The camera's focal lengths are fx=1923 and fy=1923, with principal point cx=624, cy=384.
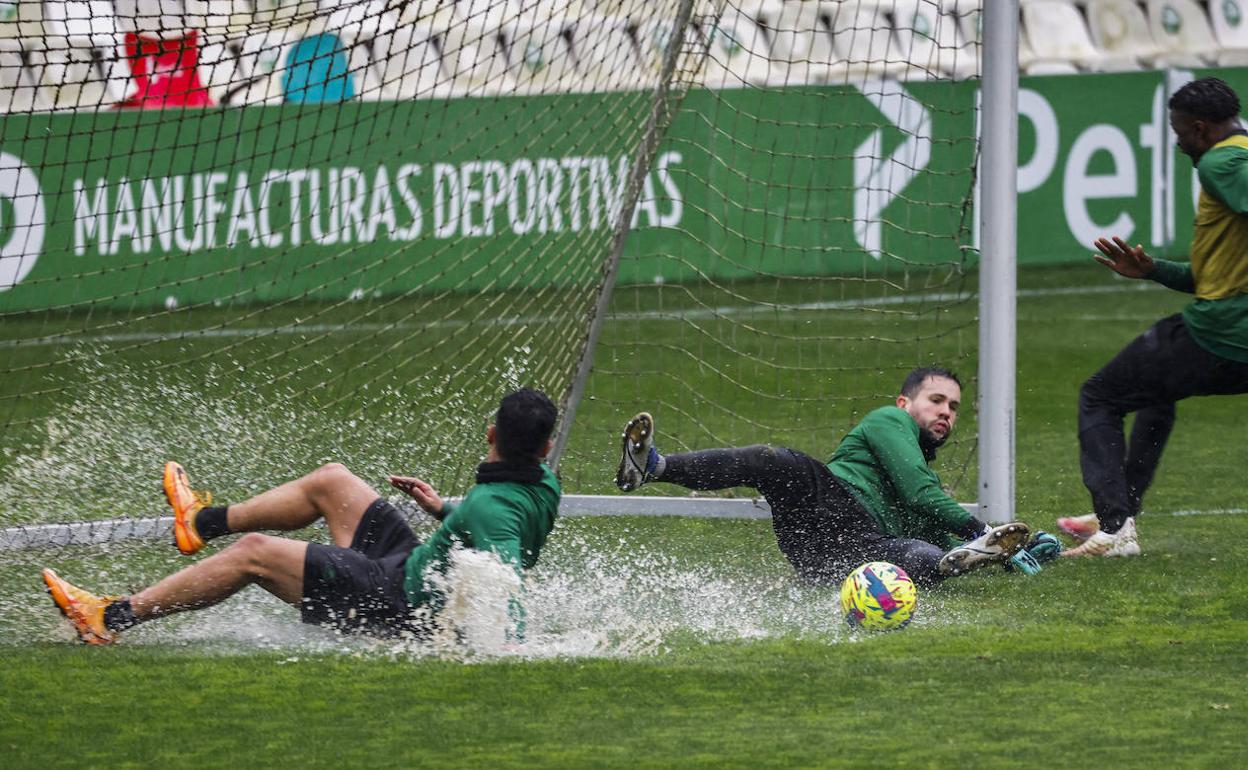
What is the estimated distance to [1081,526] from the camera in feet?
22.8

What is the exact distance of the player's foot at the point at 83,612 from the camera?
527cm

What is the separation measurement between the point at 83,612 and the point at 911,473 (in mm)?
2564

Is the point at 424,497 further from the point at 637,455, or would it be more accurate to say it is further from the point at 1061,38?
the point at 1061,38

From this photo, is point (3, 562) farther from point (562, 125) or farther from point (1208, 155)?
point (1208, 155)

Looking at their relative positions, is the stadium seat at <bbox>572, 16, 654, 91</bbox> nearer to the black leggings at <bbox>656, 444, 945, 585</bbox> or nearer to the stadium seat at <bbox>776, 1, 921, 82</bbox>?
the black leggings at <bbox>656, 444, 945, 585</bbox>

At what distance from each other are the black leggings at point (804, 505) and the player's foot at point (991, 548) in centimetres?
31

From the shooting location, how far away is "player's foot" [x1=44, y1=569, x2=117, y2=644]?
5.27 meters

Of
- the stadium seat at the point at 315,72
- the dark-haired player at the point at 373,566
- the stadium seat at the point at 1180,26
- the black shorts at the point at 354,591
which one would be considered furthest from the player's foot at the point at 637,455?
the stadium seat at the point at 1180,26

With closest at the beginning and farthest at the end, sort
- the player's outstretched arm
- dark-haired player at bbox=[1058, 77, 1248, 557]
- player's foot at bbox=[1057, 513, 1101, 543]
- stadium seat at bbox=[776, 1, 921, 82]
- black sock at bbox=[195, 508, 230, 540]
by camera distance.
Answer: the player's outstretched arm → black sock at bbox=[195, 508, 230, 540] → dark-haired player at bbox=[1058, 77, 1248, 557] → player's foot at bbox=[1057, 513, 1101, 543] → stadium seat at bbox=[776, 1, 921, 82]

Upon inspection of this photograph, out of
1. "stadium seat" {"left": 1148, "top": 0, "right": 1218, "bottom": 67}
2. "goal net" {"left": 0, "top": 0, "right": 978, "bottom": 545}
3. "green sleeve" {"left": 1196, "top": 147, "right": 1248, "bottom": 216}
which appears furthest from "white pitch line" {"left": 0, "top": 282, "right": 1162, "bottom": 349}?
"stadium seat" {"left": 1148, "top": 0, "right": 1218, "bottom": 67}

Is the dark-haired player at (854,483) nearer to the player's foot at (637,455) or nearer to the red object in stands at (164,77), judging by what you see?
the player's foot at (637,455)

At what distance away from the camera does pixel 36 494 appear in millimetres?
7629

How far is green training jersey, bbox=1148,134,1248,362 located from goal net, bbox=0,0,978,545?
1.19 meters

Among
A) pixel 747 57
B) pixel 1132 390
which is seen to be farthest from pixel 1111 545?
pixel 747 57
